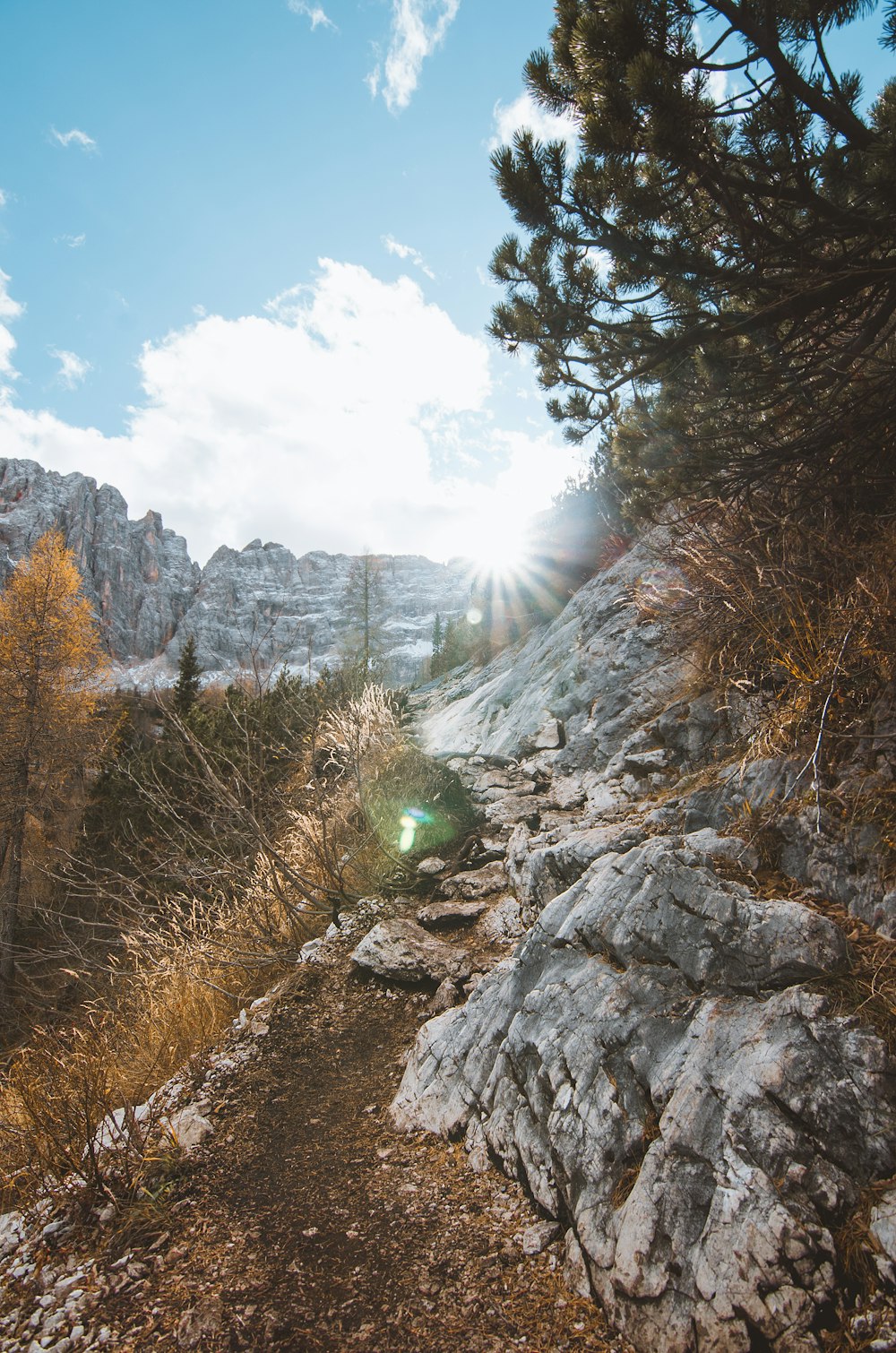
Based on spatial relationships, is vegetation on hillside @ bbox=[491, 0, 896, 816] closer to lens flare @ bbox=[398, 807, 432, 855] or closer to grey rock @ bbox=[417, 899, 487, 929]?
grey rock @ bbox=[417, 899, 487, 929]

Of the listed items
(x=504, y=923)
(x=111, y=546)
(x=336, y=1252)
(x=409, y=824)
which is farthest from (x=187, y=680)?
(x=111, y=546)

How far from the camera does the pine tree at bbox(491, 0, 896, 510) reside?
266 centimetres

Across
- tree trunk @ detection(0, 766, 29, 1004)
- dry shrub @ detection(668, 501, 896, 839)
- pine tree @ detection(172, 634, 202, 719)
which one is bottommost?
tree trunk @ detection(0, 766, 29, 1004)

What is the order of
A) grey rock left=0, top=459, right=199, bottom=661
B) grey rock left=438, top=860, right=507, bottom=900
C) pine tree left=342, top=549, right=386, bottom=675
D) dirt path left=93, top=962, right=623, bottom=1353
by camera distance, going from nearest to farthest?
dirt path left=93, top=962, right=623, bottom=1353, grey rock left=438, top=860, right=507, bottom=900, pine tree left=342, top=549, right=386, bottom=675, grey rock left=0, top=459, right=199, bottom=661

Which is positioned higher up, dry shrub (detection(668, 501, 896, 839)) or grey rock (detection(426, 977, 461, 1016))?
dry shrub (detection(668, 501, 896, 839))

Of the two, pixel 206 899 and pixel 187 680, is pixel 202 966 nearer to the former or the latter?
pixel 206 899

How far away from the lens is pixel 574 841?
3604 mm

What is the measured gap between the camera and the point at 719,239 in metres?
3.45

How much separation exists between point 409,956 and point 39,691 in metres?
13.7

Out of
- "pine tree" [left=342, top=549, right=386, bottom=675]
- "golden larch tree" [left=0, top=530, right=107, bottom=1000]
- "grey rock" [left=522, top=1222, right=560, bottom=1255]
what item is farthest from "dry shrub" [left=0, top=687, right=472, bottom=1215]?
"pine tree" [left=342, top=549, right=386, bottom=675]

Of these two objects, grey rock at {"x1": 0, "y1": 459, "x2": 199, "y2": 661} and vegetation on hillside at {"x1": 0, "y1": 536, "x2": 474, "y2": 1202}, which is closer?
vegetation on hillside at {"x1": 0, "y1": 536, "x2": 474, "y2": 1202}

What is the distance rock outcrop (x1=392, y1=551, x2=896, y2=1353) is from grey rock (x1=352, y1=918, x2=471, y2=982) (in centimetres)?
66

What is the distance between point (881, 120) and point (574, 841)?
3.90 meters

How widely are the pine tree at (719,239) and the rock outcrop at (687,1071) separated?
1815 mm
